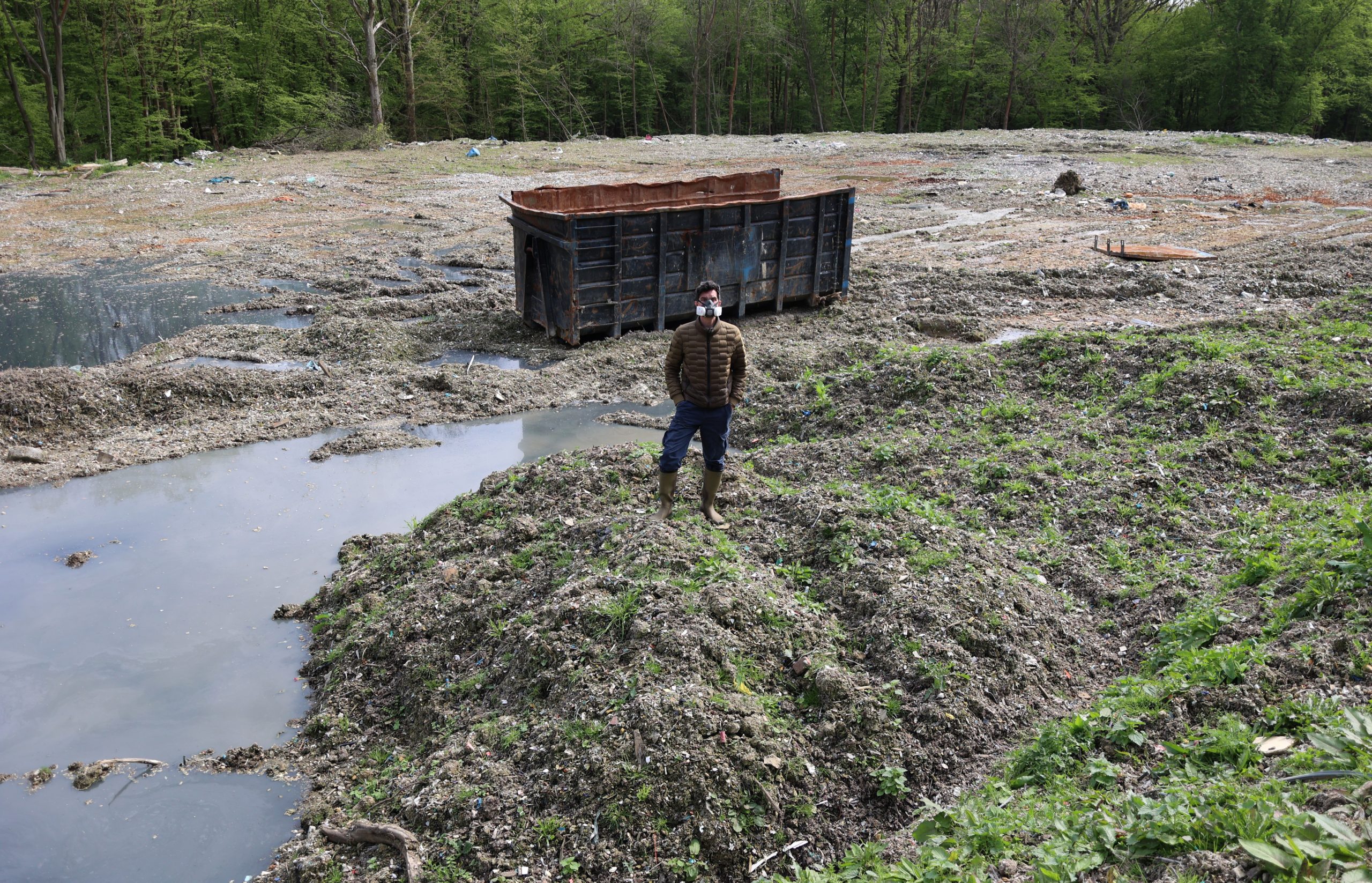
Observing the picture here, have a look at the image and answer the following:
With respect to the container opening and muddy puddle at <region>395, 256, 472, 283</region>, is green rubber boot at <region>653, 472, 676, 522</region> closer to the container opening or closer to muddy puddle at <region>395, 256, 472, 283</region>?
the container opening

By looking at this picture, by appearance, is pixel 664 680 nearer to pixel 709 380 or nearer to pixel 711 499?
pixel 711 499

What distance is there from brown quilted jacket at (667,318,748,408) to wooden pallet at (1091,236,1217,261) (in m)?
12.5

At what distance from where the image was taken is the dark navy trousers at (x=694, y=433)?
6.96 metres

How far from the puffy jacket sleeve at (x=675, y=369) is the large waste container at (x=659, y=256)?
547 cm

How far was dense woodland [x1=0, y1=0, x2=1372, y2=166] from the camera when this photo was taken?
38719 mm

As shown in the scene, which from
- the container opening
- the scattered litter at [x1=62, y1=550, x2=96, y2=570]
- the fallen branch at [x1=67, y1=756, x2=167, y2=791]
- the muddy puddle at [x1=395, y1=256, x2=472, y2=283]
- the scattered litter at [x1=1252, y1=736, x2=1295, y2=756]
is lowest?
the fallen branch at [x1=67, y1=756, x2=167, y2=791]

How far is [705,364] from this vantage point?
267 inches

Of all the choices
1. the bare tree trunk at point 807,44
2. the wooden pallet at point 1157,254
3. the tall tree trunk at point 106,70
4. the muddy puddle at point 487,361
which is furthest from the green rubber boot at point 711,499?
the bare tree trunk at point 807,44

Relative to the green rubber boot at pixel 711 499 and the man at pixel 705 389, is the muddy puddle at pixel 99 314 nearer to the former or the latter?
the man at pixel 705 389

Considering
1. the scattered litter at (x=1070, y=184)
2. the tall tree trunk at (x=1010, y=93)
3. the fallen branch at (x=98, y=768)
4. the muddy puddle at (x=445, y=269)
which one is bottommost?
the fallen branch at (x=98, y=768)

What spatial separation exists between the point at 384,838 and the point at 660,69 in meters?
55.9

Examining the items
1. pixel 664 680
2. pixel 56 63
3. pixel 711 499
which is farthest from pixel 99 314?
pixel 56 63

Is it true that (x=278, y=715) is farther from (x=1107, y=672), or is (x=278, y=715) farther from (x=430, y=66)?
(x=430, y=66)

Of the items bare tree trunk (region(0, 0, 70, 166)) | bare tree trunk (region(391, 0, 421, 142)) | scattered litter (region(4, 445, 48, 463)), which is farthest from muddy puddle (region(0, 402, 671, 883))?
bare tree trunk (region(391, 0, 421, 142))
